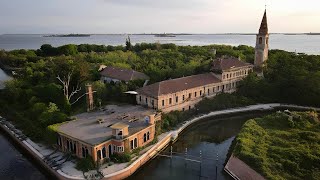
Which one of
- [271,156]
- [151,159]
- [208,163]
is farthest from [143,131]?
[271,156]

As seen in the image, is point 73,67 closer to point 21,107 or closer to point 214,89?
point 21,107

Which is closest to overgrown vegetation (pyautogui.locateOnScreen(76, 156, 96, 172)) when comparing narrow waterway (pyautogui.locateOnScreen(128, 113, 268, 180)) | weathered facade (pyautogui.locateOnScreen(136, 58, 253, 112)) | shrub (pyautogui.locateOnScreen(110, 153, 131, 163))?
shrub (pyautogui.locateOnScreen(110, 153, 131, 163))

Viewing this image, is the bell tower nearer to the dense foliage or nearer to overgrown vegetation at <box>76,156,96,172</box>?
the dense foliage

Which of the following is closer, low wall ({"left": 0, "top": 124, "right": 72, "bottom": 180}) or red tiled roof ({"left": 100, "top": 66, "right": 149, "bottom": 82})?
low wall ({"left": 0, "top": 124, "right": 72, "bottom": 180})

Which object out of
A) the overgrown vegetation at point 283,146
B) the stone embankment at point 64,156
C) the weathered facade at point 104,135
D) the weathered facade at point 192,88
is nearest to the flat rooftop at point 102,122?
the weathered facade at point 104,135

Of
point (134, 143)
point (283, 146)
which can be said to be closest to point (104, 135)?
point (134, 143)

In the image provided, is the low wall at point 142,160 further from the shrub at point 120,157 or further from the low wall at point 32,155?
the low wall at point 32,155
